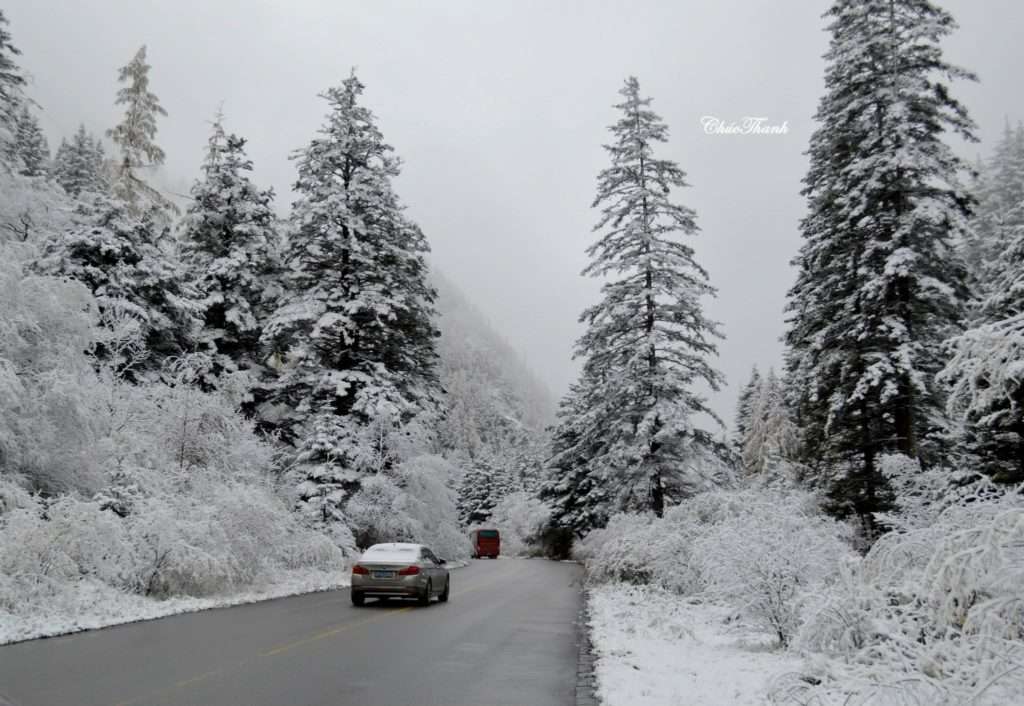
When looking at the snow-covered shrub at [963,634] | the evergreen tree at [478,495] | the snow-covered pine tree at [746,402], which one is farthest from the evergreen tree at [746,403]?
the snow-covered shrub at [963,634]

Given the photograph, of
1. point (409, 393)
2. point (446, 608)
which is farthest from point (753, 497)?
point (409, 393)

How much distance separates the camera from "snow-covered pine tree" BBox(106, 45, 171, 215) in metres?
36.0

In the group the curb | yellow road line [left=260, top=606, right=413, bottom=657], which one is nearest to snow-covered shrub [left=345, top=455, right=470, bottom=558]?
yellow road line [left=260, top=606, right=413, bottom=657]

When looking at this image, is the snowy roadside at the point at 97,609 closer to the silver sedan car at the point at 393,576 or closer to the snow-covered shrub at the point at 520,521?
the silver sedan car at the point at 393,576

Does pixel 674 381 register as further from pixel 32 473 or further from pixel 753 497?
pixel 32 473

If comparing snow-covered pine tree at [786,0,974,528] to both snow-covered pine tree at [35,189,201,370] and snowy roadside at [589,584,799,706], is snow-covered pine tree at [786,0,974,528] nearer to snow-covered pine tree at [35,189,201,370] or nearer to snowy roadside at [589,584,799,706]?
snowy roadside at [589,584,799,706]

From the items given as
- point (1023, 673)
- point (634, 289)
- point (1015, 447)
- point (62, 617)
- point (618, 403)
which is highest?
point (634, 289)

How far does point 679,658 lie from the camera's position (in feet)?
35.3

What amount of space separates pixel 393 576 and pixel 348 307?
14385 mm

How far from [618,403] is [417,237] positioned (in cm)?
1353

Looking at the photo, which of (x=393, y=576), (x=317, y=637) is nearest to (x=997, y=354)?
(x=317, y=637)

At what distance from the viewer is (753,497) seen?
17.2 meters

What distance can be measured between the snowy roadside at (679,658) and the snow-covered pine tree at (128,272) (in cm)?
1846

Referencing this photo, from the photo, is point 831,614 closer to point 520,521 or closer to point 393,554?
point 393,554
